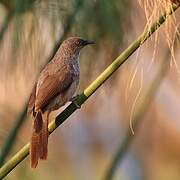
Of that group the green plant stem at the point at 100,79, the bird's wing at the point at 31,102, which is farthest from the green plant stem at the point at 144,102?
the green plant stem at the point at 100,79

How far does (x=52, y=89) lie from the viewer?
7.56 feet

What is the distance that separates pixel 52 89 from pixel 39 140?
20cm

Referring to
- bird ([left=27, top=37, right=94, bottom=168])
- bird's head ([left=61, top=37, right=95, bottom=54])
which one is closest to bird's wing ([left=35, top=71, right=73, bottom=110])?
bird ([left=27, top=37, right=94, bottom=168])

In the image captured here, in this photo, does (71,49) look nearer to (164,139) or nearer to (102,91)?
(102,91)

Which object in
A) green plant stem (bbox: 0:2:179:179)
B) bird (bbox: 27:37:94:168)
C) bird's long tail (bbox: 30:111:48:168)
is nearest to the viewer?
green plant stem (bbox: 0:2:179:179)

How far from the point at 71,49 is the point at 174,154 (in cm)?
136

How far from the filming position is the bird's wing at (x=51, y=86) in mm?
2252

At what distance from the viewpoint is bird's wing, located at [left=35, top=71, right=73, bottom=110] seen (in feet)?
7.39

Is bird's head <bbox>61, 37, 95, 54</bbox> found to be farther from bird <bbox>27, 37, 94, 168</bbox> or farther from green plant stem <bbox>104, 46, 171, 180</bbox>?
green plant stem <bbox>104, 46, 171, 180</bbox>

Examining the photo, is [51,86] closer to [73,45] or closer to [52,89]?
[52,89]

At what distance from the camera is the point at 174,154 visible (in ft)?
12.4

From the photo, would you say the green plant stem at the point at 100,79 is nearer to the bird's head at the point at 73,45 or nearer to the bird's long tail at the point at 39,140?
the bird's long tail at the point at 39,140

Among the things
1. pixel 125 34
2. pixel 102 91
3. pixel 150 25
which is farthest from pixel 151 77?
pixel 150 25

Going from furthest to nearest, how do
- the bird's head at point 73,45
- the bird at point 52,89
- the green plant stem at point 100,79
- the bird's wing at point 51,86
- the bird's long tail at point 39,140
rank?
1. the bird's head at point 73,45
2. the bird's wing at point 51,86
3. the bird at point 52,89
4. the bird's long tail at point 39,140
5. the green plant stem at point 100,79
